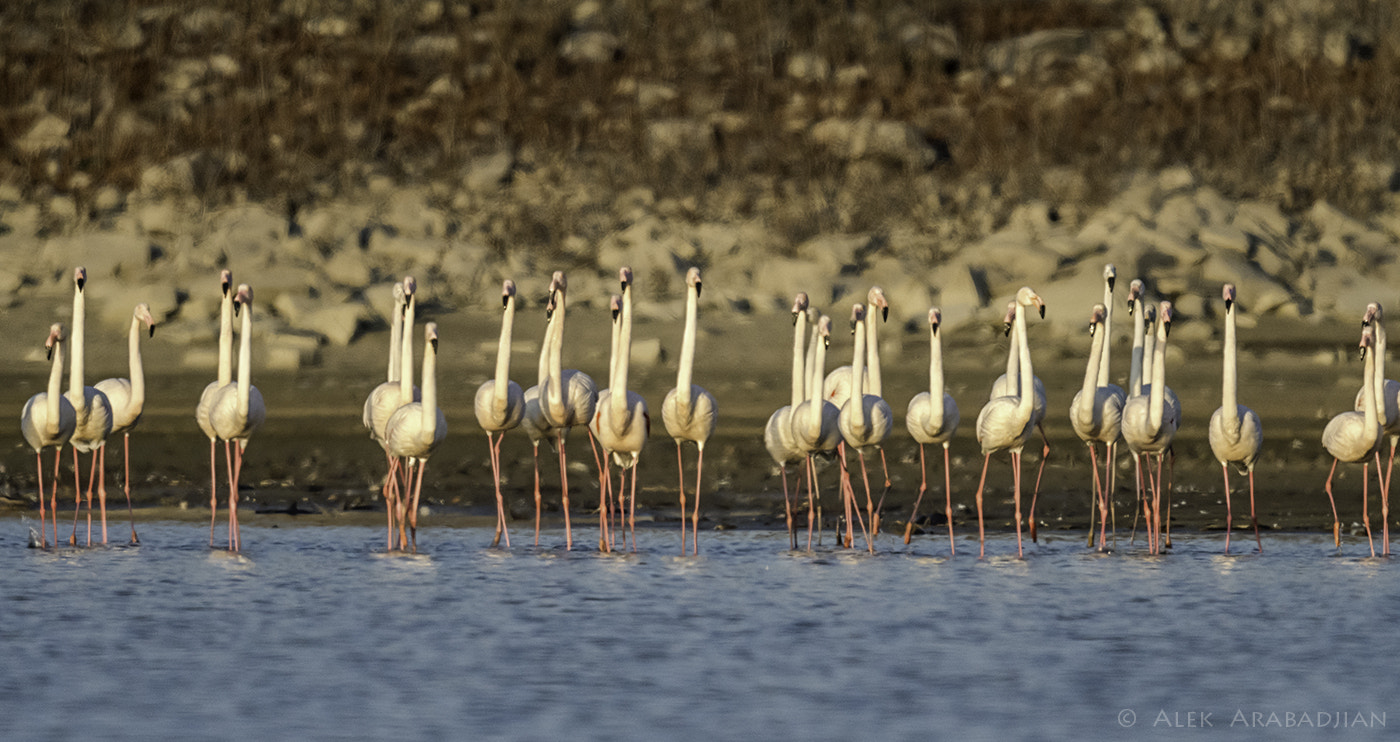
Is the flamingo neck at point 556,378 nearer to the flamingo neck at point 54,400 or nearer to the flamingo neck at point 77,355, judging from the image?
the flamingo neck at point 77,355

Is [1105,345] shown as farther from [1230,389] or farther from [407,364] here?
[407,364]

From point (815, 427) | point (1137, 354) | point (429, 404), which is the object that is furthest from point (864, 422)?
point (429, 404)

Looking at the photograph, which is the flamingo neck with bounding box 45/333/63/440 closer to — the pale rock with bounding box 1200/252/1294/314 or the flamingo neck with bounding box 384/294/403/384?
the flamingo neck with bounding box 384/294/403/384

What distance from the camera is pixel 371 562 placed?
510 inches

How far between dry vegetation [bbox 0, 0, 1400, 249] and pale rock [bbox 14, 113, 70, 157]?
176mm

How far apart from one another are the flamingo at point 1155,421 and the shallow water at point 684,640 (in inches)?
12.8

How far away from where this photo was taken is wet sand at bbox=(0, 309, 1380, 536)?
15.4 m

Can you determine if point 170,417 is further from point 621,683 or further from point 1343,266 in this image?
point 1343,266

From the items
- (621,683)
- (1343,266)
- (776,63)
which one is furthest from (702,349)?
(776,63)

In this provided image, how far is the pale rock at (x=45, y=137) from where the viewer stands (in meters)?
33.1

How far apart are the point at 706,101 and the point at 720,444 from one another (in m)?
18.0

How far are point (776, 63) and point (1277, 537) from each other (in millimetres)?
23775

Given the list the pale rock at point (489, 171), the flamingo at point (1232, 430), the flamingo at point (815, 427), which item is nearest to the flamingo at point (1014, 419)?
the flamingo at point (815, 427)

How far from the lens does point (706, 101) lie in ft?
115
